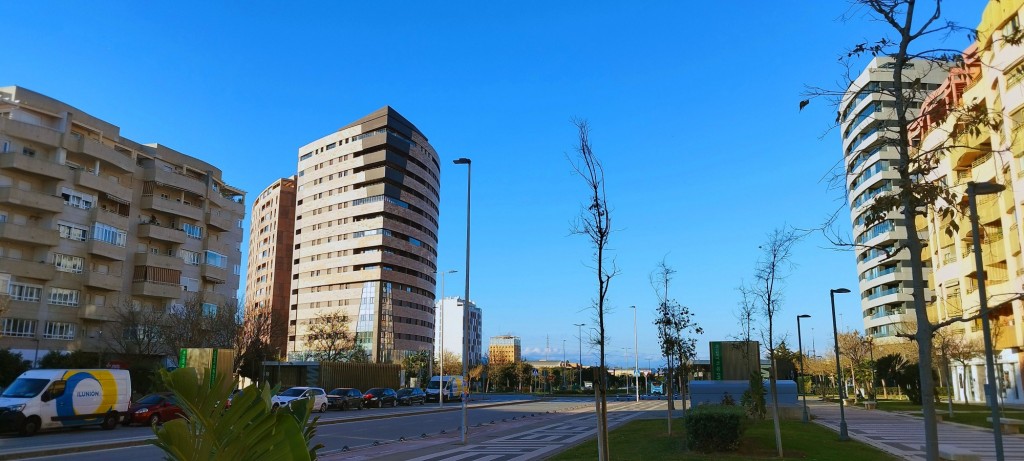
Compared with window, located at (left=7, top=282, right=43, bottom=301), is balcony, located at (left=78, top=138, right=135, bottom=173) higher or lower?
higher

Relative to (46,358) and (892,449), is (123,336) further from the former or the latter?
(892,449)

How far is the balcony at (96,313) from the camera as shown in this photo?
56000 millimetres

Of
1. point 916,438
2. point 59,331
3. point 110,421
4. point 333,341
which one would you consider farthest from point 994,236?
point 59,331

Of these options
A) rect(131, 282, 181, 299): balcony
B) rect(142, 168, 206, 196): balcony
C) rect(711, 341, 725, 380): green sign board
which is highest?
rect(142, 168, 206, 196): balcony

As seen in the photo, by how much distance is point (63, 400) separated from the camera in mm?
25859

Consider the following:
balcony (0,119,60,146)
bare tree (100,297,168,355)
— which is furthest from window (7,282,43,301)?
balcony (0,119,60,146)

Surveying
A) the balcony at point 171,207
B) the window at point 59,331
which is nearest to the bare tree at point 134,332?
the window at point 59,331

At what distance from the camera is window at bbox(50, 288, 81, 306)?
5409 centimetres

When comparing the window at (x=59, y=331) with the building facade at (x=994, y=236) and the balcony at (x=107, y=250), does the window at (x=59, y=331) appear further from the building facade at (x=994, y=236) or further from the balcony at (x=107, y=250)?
the building facade at (x=994, y=236)

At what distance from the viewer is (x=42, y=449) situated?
1897cm

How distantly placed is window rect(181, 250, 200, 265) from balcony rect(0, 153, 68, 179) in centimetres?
1447

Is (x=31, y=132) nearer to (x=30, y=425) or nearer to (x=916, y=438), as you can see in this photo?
(x=30, y=425)

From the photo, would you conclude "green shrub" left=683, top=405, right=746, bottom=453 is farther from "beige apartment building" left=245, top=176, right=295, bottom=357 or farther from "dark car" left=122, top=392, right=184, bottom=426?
"beige apartment building" left=245, top=176, right=295, bottom=357

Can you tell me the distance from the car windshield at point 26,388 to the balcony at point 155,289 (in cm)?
3758
